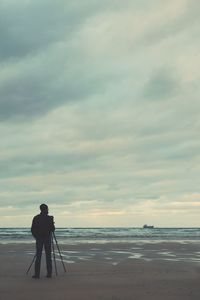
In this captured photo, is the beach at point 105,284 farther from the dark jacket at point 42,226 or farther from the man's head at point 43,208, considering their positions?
the man's head at point 43,208

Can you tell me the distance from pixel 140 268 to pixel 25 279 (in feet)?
14.4

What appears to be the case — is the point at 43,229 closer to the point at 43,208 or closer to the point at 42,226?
the point at 42,226

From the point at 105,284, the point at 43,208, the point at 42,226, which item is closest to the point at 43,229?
the point at 42,226

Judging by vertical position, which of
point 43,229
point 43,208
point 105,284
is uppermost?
point 43,208

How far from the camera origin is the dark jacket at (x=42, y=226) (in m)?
14.1

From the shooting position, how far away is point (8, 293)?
10.2 meters

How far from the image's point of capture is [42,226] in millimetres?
14086

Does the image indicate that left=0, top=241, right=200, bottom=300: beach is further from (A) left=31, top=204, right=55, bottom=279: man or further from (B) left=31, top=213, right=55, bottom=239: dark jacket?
(B) left=31, top=213, right=55, bottom=239: dark jacket

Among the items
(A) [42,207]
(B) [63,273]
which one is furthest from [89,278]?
(A) [42,207]

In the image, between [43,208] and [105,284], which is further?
[43,208]

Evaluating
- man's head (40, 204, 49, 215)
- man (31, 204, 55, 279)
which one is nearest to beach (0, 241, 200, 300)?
man (31, 204, 55, 279)

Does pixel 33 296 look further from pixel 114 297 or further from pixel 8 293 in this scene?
pixel 114 297

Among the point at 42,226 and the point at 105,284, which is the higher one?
the point at 42,226

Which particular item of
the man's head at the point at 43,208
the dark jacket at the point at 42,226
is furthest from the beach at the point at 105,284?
the man's head at the point at 43,208
